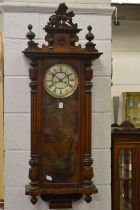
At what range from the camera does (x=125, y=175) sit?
2695mm

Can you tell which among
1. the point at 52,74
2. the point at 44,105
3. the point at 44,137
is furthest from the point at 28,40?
the point at 44,137

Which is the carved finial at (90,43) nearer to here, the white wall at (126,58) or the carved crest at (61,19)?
the carved crest at (61,19)

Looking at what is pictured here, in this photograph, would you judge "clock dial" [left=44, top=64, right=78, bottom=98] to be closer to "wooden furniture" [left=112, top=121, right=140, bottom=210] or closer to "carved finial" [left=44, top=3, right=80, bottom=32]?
"carved finial" [left=44, top=3, right=80, bottom=32]

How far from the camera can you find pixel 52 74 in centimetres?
243

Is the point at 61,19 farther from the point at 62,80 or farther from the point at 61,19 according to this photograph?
the point at 62,80

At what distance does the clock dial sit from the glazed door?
60 centimetres

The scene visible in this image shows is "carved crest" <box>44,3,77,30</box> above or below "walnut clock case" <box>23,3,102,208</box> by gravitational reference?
above

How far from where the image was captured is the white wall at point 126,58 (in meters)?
5.09

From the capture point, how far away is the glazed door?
2664 millimetres

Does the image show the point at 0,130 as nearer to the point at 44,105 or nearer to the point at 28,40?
the point at 44,105

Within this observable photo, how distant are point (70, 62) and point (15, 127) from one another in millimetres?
603

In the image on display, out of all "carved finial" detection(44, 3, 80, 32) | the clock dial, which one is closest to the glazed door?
the clock dial

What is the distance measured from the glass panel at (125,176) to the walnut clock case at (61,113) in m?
0.36

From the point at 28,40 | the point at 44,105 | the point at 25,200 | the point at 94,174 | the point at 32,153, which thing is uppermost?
the point at 28,40
